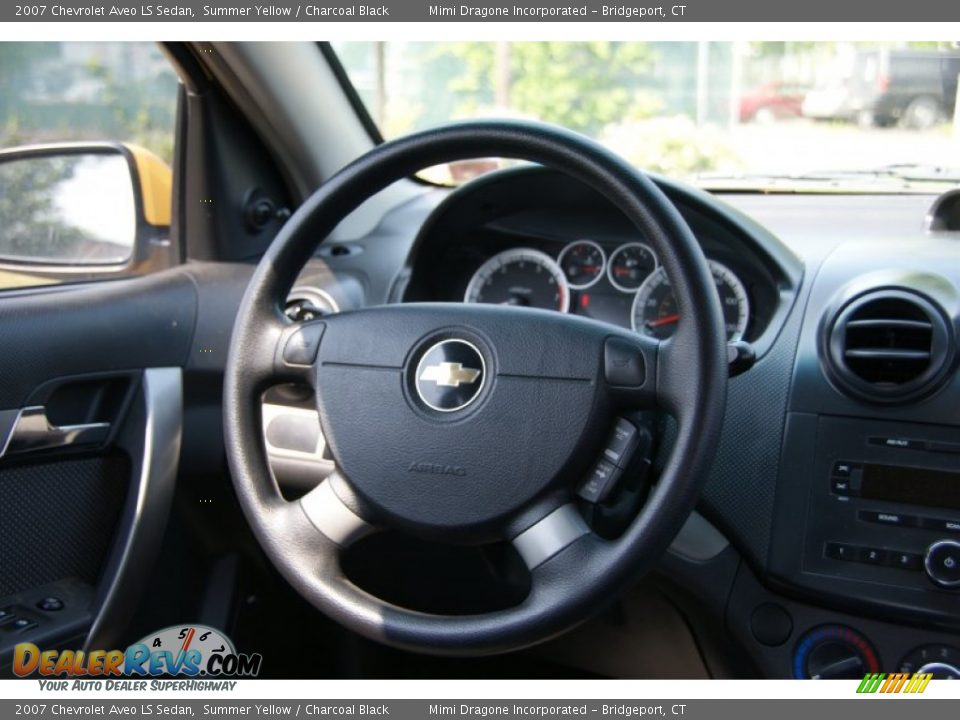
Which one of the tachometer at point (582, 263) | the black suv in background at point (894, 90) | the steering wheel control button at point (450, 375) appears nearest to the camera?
the steering wheel control button at point (450, 375)

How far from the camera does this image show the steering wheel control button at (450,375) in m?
1.38

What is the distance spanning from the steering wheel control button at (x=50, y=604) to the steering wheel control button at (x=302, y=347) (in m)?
0.77

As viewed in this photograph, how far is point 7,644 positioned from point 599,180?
1.31 meters

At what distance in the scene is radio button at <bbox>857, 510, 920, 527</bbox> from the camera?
1.56 meters

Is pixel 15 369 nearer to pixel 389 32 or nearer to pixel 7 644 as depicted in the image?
pixel 7 644

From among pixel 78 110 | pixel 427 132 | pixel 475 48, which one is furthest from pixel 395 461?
pixel 78 110

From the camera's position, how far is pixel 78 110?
2.37m

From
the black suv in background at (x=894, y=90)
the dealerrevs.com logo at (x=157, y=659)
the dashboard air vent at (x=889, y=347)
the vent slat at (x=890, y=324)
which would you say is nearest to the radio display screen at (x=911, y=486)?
the dashboard air vent at (x=889, y=347)

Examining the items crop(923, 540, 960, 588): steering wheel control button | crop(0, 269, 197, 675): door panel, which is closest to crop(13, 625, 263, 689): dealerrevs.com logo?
crop(0, 269, 197, 675): door panel

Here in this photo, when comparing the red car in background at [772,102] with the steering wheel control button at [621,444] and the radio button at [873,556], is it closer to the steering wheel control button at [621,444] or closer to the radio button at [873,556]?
the radio button at [873,556]

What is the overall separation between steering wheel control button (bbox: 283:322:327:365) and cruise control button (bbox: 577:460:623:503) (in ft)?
1.49

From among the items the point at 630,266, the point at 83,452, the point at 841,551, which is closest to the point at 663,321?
the point at 630,266

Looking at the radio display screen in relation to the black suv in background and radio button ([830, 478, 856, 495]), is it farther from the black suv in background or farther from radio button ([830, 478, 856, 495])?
the black suv in background

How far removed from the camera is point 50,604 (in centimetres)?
184
